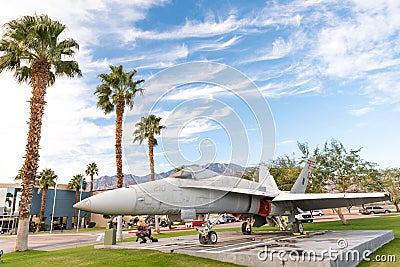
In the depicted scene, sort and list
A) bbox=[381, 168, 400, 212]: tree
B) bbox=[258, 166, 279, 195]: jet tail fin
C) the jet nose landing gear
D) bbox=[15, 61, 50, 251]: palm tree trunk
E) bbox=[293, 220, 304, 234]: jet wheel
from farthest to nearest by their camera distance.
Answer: bbox=[381, 168, 400, 212]: tree
bbox=[258, 166, 279, 195]: jet tail fin
bbox=[15, 61, 50, 251]: palm tree trunk
bbox=[293, 220, 304, 234]: jet wheel
the jet nose landing gear

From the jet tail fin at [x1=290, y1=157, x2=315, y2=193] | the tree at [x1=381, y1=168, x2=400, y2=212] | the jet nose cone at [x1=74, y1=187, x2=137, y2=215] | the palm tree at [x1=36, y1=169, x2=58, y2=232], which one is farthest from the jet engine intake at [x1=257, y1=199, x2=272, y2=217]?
the palm tree at [x1=36, y1=169, x2=58, y2=232]

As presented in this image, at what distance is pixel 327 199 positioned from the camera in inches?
596

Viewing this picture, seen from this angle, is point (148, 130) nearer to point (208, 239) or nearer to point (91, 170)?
point (208, 239)

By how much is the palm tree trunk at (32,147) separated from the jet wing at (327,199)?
48.6 ft

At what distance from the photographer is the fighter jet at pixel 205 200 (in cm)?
966

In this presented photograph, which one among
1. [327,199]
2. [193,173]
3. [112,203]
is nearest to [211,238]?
[193,173]

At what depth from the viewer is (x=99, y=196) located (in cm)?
935

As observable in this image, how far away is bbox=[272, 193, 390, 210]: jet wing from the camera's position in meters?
14.2

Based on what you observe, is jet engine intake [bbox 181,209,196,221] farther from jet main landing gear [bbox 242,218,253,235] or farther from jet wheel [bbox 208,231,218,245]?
jet main landing gear [bbox 242,218,253,235]

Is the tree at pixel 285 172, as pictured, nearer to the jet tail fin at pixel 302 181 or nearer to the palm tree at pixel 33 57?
the jet tail fin at pixel 302 181

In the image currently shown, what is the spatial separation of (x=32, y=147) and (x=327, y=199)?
17.8 meters

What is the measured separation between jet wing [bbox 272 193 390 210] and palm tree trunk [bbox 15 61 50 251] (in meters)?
14.8

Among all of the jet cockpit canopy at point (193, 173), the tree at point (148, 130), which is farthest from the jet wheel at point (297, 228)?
the tree at point (148, 130)

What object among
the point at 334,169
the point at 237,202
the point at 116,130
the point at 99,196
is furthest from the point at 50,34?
the point at 334,169
